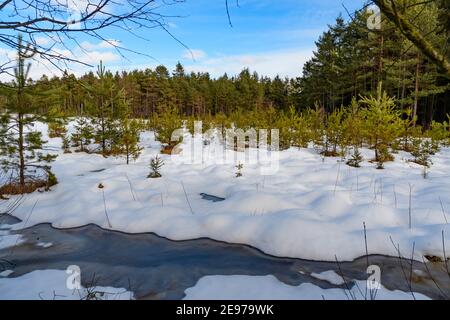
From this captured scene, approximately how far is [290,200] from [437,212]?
2.47 meters

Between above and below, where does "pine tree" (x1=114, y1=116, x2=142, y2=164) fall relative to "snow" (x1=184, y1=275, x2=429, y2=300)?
above

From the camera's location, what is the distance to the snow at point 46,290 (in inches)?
127

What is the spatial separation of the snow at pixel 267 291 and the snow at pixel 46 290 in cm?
83

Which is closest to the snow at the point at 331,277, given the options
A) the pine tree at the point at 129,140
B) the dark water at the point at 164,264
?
the dark water at the point at 164,264

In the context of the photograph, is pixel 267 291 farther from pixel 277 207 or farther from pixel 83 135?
pixel 83 135

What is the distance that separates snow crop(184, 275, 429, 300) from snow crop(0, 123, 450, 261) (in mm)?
891

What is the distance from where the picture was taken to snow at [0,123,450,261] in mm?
4645

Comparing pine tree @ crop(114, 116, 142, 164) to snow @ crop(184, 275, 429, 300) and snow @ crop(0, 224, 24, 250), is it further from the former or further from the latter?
snow @ crop(184, 275, 429, 300)

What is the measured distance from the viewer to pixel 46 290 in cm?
339

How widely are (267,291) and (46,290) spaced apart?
7.71ft

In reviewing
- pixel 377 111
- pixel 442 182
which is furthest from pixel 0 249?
pixel 377 111

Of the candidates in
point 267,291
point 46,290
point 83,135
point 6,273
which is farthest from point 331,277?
point 83,135

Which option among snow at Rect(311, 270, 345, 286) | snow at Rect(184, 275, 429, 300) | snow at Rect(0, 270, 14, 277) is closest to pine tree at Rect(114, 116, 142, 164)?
snow at Rect(0, 270, 14, 277)

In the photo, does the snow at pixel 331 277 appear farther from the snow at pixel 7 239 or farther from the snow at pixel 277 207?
the snow at pixel 7 239
